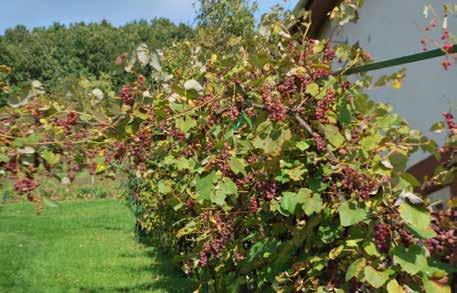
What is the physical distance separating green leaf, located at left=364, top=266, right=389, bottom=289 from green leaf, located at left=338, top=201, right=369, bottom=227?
0.49 feet

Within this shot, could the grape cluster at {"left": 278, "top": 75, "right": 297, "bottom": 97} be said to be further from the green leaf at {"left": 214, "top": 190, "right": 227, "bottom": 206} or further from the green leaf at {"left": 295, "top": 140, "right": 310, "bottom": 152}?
the green leaf at {"left": 214, "top": 190, "right": 227, "bottom": 206}

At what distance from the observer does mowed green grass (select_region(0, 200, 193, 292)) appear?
8.46 meters

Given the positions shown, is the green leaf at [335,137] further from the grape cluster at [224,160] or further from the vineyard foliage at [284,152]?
the grape cluster at [224,160]

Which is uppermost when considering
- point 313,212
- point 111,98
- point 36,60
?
point 36,60

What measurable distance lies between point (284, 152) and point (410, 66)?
7.52ft

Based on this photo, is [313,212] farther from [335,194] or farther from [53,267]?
[53,267]

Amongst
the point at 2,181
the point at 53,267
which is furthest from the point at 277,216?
the point at 53,267

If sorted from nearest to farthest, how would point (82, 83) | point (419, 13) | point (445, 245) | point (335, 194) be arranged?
1. point (445, 245)
2. point (335, 194)
3. point (82, 83)
4. point (419, 13)

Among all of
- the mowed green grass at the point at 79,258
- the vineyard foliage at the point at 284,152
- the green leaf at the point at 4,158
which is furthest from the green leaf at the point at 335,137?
the mowed green grass at the point at 79,258

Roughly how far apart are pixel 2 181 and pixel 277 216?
124 cm

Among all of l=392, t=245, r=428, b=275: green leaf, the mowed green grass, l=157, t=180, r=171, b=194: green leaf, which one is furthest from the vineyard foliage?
the mowed green grass

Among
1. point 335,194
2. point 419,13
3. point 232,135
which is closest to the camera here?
point 335,194

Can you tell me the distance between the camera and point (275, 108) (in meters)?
2.33

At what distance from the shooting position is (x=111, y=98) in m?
2.97
